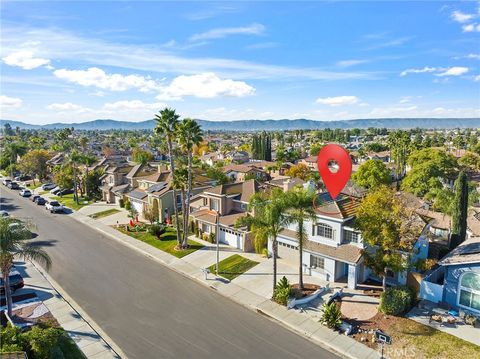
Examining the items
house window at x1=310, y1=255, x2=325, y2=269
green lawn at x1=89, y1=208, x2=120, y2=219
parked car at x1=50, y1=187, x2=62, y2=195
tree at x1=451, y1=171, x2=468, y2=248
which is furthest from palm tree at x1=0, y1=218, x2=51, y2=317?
parked car at x1=50, y1=187, x2=62, y2=195

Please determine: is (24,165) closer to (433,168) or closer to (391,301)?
(391,301)

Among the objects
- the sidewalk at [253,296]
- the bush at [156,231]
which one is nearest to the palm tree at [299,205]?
the sidewalk at [253,296]

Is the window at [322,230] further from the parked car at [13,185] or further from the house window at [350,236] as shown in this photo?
the parked car at [13,185]

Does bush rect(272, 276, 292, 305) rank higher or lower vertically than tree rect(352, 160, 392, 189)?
lower

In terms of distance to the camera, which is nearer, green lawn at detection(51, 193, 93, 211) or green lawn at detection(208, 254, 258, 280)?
green lawn at detection(208, 254, 258, 280)

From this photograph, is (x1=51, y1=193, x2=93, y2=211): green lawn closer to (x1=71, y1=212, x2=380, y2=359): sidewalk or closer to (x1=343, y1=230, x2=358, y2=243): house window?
(x1=71, y1=212, x2=380, y2=359): sidewalk

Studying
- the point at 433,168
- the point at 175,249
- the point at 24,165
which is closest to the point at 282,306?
the point at 175,249
